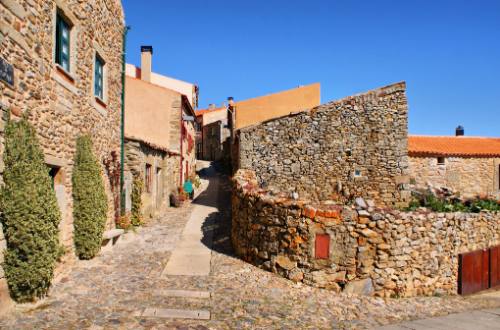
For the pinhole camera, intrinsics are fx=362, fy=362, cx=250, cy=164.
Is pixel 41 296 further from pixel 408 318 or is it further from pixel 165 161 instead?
pixel 165 161

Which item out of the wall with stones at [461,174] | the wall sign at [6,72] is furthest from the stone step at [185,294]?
the wall with stones at [461,174]

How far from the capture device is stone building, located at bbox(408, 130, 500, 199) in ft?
68.1

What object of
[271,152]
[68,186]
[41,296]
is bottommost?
[41,296]

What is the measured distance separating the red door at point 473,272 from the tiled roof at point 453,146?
39.3ft

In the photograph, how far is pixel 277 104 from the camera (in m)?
17.8

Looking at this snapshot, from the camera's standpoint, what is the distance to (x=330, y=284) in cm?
737

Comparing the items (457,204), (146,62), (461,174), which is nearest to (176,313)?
(457,204)

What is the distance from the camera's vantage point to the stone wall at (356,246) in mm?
7387

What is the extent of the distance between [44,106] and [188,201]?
11.3 meters

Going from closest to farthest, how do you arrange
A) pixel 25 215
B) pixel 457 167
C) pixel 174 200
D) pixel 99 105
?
1. pixel 25 215
2. pixel 99 105
3. pixel 174 200
4. pixel 457 167

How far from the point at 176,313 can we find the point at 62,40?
18.8 feet

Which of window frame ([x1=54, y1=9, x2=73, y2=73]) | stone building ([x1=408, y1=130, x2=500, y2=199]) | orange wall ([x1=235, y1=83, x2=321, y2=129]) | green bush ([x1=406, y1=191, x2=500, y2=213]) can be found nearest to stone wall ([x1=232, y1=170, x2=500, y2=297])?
green bush ([x1=406, y1=191, x2=500, y2=213])

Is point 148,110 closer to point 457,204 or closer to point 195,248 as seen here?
point 195,248

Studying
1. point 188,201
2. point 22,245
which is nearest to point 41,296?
point 22,245
